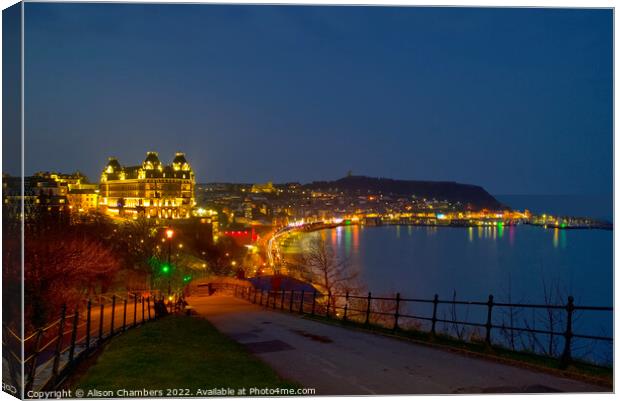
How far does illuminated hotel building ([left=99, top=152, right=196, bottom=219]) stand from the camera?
175ft

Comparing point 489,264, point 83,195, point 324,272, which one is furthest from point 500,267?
point 83,195

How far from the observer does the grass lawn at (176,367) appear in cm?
791

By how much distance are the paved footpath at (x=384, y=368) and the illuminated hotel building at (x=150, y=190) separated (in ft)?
138

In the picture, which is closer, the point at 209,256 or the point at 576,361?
the point at 576,361

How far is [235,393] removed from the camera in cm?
783

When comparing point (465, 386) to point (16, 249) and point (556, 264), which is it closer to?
point (16, 249)

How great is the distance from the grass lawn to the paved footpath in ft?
1.18

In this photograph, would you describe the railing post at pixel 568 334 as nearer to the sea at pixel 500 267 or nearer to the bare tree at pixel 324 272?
the sea at pixel 500 267

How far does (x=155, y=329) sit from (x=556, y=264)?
4857 cm

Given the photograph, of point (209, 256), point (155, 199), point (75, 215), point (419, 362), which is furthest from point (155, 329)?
point (209, 256)

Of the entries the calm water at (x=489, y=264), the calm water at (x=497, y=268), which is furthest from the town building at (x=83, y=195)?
the calm water at (x=489, y=264)

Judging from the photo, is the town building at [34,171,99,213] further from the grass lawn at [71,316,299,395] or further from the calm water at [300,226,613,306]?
the grass lawn at [71,316,299,395]

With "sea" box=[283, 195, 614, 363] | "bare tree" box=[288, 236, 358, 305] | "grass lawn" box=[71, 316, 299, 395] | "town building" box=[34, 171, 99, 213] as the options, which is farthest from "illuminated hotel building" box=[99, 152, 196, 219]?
"grass lawn" box=[71, 316, 299, 395]

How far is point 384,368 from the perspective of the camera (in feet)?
27.7
